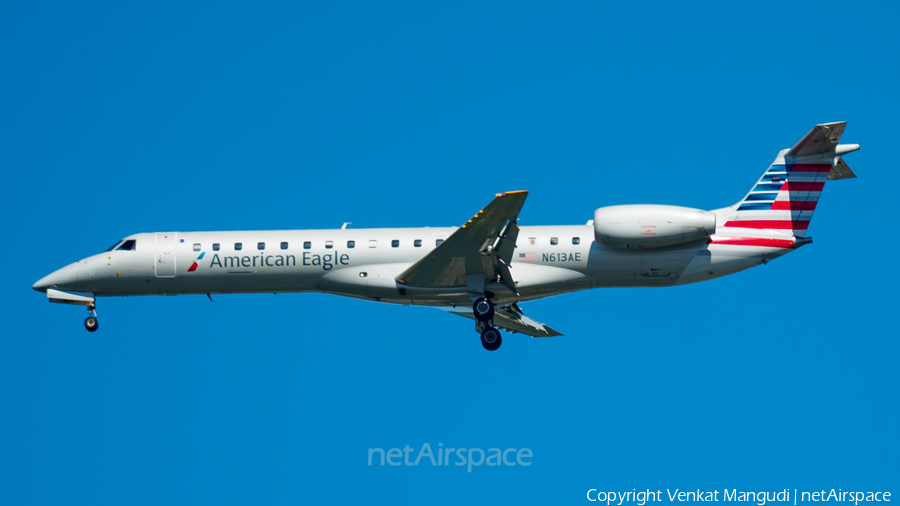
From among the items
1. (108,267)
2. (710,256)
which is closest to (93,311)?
(108,267)

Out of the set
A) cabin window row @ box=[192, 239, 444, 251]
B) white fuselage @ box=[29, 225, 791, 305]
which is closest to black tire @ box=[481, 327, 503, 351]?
white fuselage @ box=[29, 225, 791, 305]

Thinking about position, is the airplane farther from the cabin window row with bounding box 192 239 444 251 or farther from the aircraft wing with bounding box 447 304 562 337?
the aircraft wing with bounding box 447 304 562 337

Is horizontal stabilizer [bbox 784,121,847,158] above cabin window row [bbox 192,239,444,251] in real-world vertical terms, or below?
above

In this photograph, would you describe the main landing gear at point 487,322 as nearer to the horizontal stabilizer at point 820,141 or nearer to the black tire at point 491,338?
the black tire at point 491,338

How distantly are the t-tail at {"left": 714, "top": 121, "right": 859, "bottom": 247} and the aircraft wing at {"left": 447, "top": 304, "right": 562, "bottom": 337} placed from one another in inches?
247

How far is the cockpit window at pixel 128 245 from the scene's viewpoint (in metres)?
25.8

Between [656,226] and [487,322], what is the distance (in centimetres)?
473

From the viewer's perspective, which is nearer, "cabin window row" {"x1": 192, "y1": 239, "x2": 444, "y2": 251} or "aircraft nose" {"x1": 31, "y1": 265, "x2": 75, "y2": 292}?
"cabin window row" {"x1": 192, "y1": 239, "x2": 444, "y2": 251}

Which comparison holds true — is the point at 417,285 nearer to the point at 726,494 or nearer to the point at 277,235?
the point at 277,235

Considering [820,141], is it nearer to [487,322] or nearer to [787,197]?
[787,197]

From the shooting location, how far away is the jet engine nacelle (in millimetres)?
23250

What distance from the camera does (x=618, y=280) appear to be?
79.3ft

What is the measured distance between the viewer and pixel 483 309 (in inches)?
928

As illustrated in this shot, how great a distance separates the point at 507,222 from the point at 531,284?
237 centimetres
